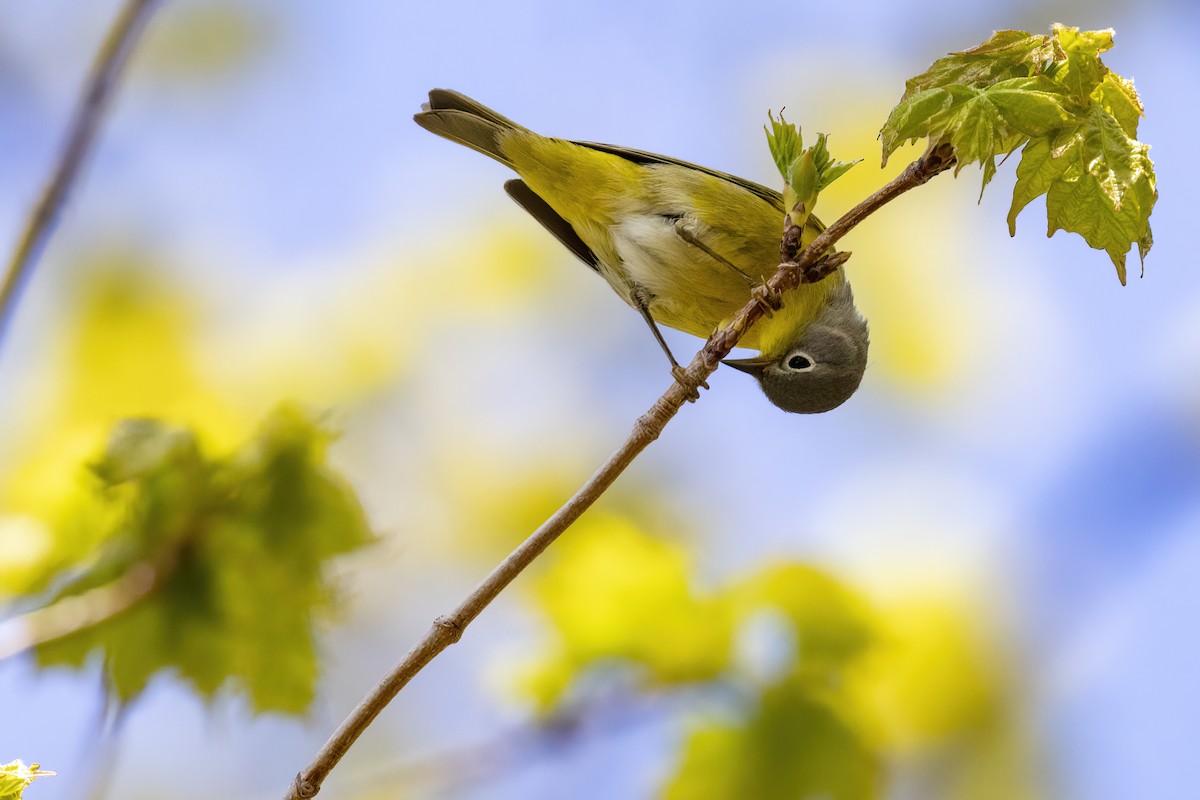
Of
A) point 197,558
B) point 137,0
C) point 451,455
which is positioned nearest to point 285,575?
point 197,558

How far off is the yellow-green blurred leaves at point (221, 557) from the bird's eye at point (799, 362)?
5.56 feet

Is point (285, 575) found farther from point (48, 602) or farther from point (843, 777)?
point (843, 777)

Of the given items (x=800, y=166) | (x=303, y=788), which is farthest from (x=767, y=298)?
(x=303, y=788)

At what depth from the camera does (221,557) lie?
9.38 feet

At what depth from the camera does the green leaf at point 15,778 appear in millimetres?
1632

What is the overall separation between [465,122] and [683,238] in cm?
100

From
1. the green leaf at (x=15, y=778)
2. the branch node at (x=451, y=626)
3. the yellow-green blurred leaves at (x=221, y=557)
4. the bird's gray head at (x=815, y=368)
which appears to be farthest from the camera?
the bird's gray head at (x=815, y=368)

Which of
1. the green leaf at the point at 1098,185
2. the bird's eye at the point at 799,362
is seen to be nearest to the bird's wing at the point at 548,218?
the bird's eye at the point at 799,362

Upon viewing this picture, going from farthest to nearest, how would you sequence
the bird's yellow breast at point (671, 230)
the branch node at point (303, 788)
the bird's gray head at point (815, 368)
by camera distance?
the bird's yellow breast at point (671, 230) < the bird's gray head at point (815, 368) < the branch node at point (303, 788)

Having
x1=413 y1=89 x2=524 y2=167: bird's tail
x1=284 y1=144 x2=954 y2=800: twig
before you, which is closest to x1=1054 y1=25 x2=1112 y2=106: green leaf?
x1=284 y1=144 x2=954 y2=800: twig

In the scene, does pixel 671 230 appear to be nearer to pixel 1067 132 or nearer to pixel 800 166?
pixel 800 166

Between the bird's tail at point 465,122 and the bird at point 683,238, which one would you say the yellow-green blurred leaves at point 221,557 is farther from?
the bird's tail at point 465,122

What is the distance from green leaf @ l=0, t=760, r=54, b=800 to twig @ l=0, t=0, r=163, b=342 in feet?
2.42

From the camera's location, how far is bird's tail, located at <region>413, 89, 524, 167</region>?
4320mm
